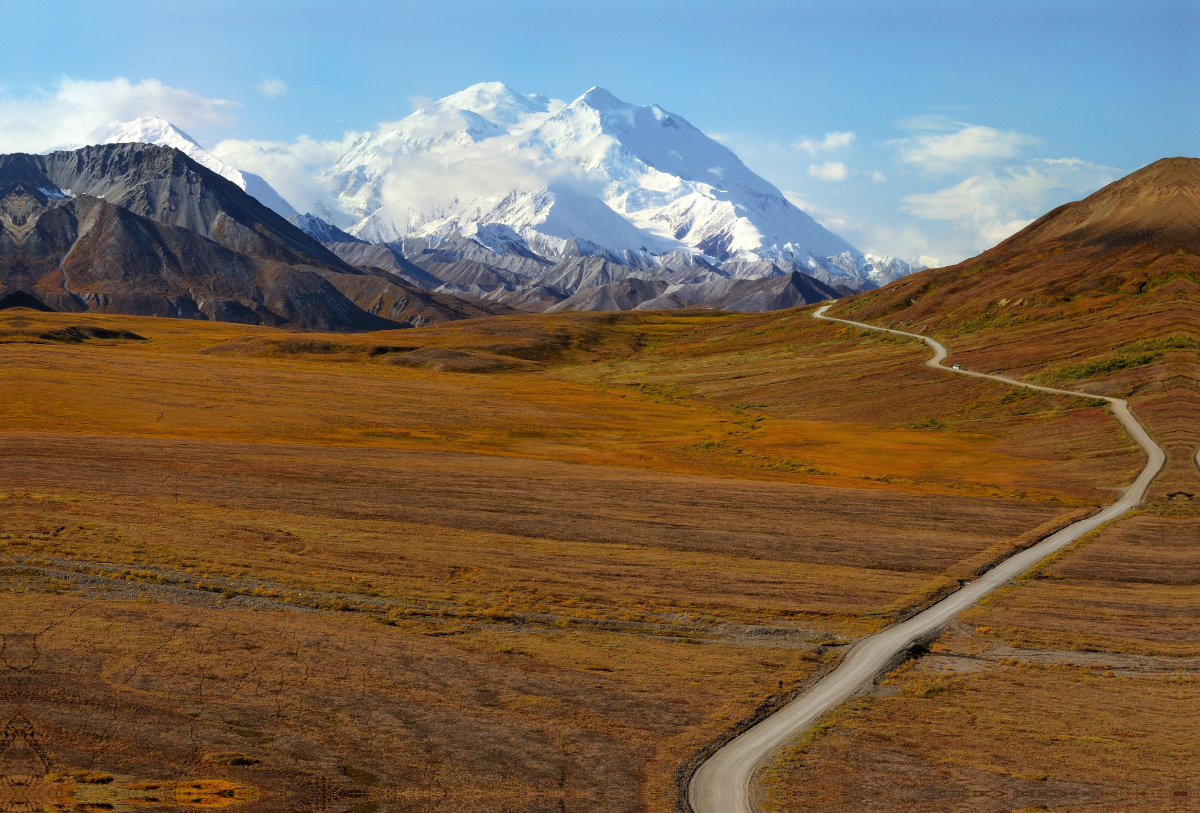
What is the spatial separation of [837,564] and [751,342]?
128 metres

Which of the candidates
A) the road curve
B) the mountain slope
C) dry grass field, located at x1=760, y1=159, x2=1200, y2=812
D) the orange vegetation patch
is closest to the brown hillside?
the mountain slope

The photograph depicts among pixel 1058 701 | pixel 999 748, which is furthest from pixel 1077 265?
pixel 999 748

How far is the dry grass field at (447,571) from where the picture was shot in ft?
73.8

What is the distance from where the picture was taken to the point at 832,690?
28922 millimetres

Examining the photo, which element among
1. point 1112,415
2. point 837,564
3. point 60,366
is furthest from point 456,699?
point 60,366

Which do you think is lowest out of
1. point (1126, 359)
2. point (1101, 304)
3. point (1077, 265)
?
point (1126, 359)

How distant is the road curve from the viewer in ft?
74.1

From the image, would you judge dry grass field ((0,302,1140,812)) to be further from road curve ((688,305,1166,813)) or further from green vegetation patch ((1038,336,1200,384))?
green vegetation patch ((1038,336,1200,384))

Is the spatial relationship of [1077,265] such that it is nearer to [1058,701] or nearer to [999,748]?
[1058,701]

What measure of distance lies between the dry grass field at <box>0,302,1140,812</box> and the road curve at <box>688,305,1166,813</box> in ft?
2.59

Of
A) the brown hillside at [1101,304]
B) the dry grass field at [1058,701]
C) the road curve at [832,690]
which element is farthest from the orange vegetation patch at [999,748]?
the brown hillside at [1101,304]

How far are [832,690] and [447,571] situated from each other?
16264 mm

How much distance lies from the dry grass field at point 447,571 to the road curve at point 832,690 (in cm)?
79

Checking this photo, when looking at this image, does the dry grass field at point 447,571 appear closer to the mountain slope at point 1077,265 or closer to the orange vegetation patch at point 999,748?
the orange vegetation patch at point 999,748
